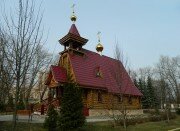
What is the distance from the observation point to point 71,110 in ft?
51.7

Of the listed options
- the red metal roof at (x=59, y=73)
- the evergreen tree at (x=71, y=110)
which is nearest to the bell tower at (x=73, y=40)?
the red metal roof at (x=59, y=73)

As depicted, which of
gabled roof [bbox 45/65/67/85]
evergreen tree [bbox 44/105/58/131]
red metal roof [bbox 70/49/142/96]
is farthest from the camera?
red metal roof [bbox 70/49/142/96]

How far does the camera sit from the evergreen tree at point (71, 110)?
15.5 m

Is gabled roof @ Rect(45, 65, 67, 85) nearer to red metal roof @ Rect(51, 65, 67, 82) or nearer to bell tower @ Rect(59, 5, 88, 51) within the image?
red metal roof @ Rect(51, 65, 67, 82)

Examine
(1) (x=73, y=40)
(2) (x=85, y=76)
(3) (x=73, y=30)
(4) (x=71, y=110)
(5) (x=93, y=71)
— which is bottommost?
(4) (x=71, y=110)

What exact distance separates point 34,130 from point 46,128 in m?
0.82

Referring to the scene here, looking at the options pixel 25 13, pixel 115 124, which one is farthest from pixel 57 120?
pixel 25 13

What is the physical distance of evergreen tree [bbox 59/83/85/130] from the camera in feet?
50.9

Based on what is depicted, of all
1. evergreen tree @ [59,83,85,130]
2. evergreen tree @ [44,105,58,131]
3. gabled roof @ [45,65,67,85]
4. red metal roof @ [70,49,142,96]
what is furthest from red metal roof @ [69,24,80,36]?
evergreen tree @ [44,105,58,131]

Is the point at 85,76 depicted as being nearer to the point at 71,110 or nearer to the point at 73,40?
the point at 73,40

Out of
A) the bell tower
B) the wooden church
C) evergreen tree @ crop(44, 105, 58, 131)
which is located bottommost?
evergreen tree @ crop(44, 105, 58, 131)

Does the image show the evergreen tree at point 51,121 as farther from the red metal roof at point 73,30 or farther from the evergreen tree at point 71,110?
the red metal roof at point 73,30

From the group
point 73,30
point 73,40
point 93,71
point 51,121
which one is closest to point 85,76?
point 93,71

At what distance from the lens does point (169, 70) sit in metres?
61.8
